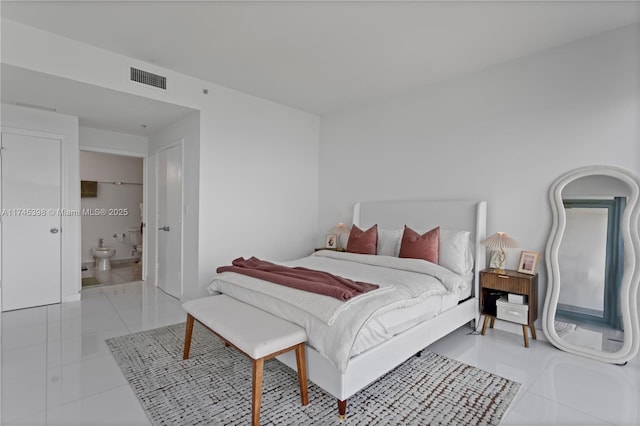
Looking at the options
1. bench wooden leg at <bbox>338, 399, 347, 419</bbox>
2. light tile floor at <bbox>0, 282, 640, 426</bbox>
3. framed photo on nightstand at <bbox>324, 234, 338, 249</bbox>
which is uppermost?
framed photo on nightstand at <bbox>324, 234, 338, 249</bbox>

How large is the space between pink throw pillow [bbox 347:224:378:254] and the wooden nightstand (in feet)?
3.91

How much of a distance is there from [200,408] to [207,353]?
0.76 metres

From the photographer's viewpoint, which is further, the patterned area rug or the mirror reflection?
the mirror reflection

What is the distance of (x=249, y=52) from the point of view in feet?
10.1

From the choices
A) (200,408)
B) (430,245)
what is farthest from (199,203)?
(430,245)

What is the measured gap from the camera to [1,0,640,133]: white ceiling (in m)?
2.41

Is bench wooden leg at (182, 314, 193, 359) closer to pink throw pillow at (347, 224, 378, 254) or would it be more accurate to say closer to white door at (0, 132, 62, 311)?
pink throw pillow at (347, 224, 378, 254)

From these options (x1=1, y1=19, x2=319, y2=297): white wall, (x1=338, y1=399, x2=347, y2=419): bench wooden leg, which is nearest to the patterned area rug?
(x1=338, y1=399, x2=347, y2=419): bench wooden leg

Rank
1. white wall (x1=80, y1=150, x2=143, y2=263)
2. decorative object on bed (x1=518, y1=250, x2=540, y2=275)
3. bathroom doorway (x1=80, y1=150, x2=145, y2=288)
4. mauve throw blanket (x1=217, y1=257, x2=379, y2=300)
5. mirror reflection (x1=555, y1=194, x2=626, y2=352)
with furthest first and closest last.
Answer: white wall (x1=80, y1=150, x2=143, y2=263) < bathroom doorway (x1=80, y1=150, x2=145, y2=288) < decorative object on bed (x1=518, y1=250, x2=540, y2=275) < mirror reflection (x1=555, y1=194, x2=626, y2=352) < mauve throw blanket (x1=217, y1=257, x2=379, y2=300)

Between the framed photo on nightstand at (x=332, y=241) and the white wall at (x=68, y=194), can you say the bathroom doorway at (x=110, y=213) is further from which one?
the framed photo on nightstand at (x=332, y=241)

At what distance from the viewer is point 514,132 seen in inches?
125

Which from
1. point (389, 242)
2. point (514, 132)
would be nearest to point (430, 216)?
point (389, 242)

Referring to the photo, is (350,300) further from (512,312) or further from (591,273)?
(591,273)

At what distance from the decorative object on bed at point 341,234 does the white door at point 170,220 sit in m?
2.15
